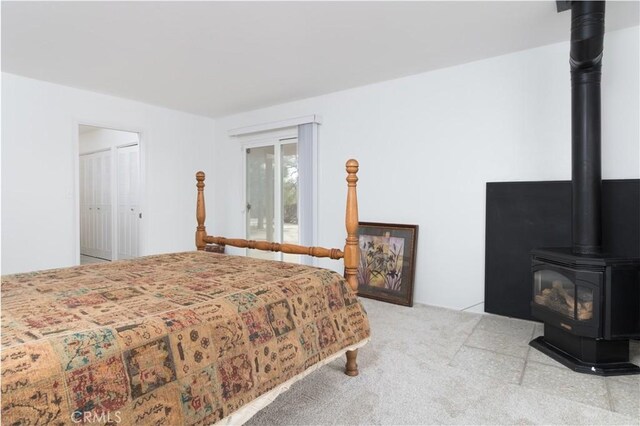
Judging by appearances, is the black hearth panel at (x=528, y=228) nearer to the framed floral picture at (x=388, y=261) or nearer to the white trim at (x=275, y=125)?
the framed floral picture at (x=388, y=261)

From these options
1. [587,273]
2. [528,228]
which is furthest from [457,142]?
[587,273]

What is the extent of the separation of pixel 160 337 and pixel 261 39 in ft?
8.43

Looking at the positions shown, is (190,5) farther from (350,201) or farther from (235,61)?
(350,201)

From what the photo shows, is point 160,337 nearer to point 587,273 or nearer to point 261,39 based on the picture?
point 587,273

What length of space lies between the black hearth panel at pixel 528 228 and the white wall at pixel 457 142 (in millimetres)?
105

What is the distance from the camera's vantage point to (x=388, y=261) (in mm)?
3812

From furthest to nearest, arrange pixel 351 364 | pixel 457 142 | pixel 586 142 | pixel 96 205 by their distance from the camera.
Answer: pixel 96 205, pixel 457 142, pixel 586 142, pixel 351 364

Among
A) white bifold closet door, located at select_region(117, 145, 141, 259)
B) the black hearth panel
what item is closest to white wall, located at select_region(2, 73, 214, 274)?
white bifold closet door, located at select_region(117, 145, 141, 259)

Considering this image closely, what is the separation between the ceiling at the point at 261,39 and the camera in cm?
246

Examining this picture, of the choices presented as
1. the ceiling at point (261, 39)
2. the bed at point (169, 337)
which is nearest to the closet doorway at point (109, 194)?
the ceiling at point (261, 39)

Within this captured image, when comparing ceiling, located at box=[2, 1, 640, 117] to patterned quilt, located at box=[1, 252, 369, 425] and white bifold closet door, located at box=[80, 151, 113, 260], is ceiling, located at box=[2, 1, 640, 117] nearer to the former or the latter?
patterned quilt, located at box=[1, 252, 369, 425]

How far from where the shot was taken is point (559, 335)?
241 cm

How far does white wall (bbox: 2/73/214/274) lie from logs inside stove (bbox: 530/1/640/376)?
467 centimetres

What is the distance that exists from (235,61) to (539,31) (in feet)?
8.70
